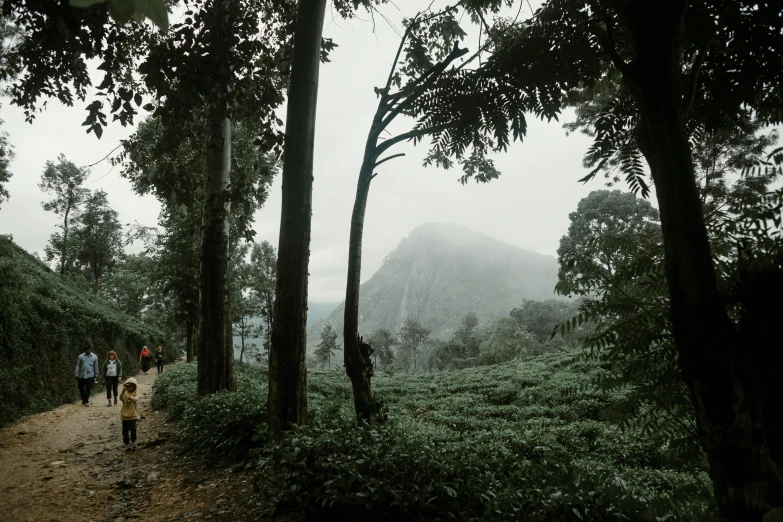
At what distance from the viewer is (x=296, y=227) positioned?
185 inches

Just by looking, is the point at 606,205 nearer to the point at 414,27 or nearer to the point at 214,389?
the point at 414,27

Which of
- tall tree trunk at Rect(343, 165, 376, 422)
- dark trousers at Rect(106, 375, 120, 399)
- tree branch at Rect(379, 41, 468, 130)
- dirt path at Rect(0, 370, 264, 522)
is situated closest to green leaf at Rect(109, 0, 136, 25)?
tree branch at Rect(379, 41, 468, 130)

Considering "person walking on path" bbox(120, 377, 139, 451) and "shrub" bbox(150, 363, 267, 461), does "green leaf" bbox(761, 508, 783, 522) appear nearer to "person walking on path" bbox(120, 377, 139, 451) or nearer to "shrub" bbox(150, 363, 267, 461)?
"shrub" bbox(150, 363, 267, 461)

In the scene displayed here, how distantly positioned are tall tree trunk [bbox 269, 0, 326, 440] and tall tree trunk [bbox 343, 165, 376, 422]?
108 cm

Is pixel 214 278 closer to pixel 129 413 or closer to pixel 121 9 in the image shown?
pixel 129 413

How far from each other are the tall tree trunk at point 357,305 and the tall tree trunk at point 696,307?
4.39 metres

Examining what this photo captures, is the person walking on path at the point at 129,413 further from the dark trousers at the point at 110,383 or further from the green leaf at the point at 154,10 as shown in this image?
the green leaf at the point at 154,10

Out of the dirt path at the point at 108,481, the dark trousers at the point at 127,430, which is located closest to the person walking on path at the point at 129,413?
the dark trousers at the point at 127,430

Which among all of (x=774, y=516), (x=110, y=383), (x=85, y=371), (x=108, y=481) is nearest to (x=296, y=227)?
(x=774, y=516)

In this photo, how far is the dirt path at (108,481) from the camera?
4.53 m

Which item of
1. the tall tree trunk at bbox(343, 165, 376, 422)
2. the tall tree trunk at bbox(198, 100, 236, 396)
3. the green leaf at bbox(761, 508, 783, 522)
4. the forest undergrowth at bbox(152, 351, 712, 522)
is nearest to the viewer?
the green leaf at bbox(761, 508, 783, 522)

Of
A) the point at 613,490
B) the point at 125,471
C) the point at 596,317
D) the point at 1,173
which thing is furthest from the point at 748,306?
the point at 1,173

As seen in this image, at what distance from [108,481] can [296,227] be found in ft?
15.4

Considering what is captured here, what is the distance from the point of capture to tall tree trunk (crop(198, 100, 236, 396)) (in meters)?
7.50
